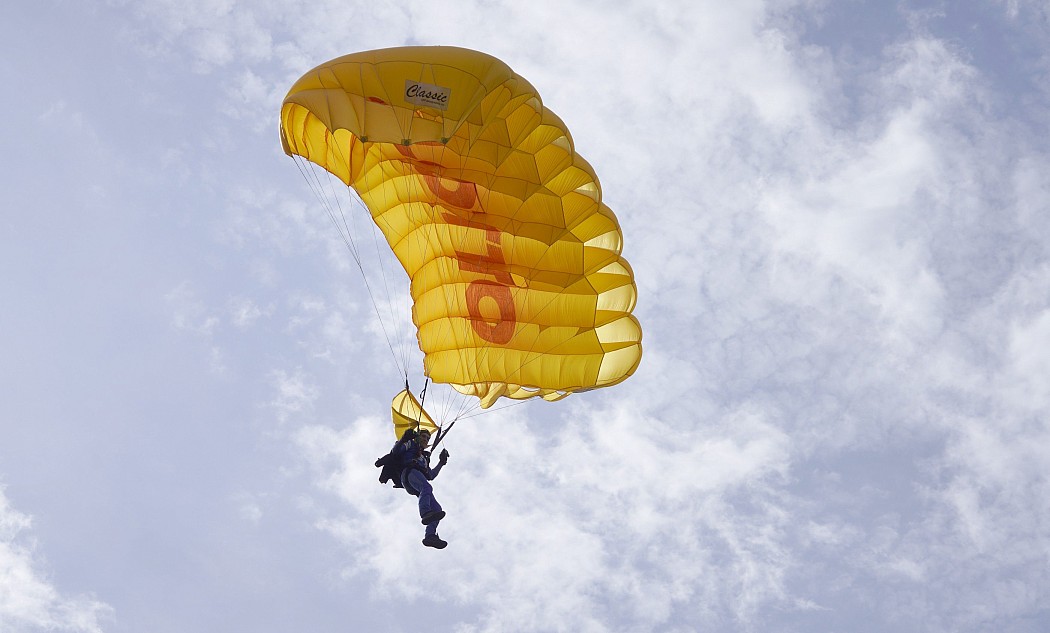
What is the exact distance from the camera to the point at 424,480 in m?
16.6

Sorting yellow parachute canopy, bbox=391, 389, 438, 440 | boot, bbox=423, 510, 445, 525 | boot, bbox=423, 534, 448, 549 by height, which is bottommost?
boot, bbox=423, 534, 448, 549

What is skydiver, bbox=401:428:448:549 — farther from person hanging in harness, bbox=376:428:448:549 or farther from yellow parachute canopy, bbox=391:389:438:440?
yellow parachute canopy, bbox=391:389:438:440

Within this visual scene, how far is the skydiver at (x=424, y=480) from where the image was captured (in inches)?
623

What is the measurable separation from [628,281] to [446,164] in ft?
12.2

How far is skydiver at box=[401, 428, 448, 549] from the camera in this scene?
15.8 meters

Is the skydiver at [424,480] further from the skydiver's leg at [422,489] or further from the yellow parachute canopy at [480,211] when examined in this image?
the yellow parachute canopy at [480,211]

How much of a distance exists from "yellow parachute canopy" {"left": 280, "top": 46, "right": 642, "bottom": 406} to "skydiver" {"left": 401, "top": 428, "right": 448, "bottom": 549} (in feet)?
6.91

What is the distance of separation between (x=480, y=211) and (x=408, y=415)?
141 inches

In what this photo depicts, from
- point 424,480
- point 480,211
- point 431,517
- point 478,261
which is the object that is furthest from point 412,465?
point 480,211

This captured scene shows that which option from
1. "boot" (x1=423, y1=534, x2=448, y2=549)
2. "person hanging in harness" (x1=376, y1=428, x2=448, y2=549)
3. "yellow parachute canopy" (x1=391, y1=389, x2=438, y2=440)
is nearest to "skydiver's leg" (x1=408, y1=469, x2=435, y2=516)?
"person hanging in harness" (x1=376, y1=428, x2=448, y2=549)

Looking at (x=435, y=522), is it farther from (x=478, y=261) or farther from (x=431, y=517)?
(x=478, y=261)

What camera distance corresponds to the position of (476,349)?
1861 cm

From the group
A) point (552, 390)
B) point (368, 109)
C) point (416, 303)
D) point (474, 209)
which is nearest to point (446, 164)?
point (474, 209)

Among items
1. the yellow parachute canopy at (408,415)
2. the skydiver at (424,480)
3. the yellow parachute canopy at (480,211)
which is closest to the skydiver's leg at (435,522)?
the skydiver at (424,480)
